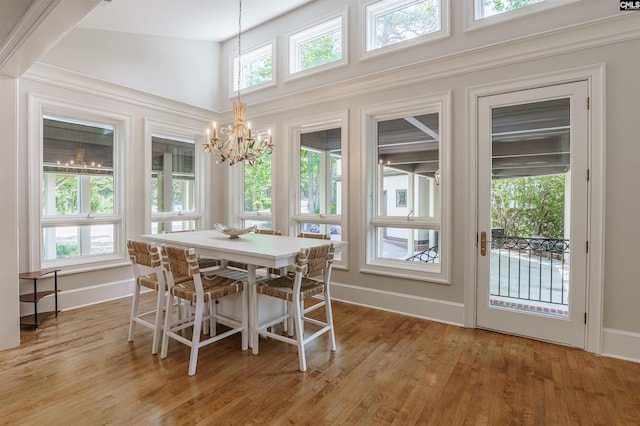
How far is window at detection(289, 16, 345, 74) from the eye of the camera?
13.8ft

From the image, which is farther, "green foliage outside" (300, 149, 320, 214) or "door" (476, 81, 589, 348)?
"green foliage outside" (300, 149, 320, 214)

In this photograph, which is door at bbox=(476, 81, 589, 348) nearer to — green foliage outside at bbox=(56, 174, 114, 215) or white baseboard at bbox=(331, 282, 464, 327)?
white baseboard at bbox=(331, 282, 464, 327)

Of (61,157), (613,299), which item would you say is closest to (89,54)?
(61,157)

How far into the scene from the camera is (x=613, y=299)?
2.66m

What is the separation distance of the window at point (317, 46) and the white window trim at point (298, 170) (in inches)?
29.0

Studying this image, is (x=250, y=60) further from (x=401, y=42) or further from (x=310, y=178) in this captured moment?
(x=401, y=42)

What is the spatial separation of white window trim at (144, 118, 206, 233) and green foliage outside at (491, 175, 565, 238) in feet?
13.5

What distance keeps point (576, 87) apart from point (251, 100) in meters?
3.97

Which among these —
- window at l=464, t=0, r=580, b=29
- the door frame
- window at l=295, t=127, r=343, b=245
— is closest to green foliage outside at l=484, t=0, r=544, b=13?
window at l=464, t=0, r=580, b=29

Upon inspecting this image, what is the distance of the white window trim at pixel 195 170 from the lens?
4.43m

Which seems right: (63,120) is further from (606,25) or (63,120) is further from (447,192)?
(606,25)

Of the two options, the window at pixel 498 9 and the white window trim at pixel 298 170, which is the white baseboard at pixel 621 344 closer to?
the white window trim at pixel 298 170

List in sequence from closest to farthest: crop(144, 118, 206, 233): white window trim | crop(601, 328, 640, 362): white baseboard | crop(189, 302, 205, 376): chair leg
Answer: crop(189, 302, 205, 376): chair leg
crop(601, 328, 640, 362): white baseboard
crop(144, 118, 206, 233): white window trim

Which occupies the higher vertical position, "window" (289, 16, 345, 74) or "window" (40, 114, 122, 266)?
"window" (289, 16, 345, 74)
